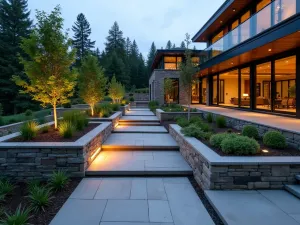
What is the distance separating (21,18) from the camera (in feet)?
109

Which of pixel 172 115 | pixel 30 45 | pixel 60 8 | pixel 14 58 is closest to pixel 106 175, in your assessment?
pixel 30 45

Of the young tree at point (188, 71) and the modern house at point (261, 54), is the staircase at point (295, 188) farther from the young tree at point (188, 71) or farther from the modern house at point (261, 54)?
the young tree at point (188, 71)

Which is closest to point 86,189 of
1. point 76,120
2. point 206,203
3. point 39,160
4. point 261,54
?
point 39,160

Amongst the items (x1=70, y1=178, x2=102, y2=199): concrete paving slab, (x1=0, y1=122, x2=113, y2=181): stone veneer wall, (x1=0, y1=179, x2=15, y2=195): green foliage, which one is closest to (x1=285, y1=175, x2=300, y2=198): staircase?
(x1=70, y1=178, x2=102, y2=199): concrete paving slab

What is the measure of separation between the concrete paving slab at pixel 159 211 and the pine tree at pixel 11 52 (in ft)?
103

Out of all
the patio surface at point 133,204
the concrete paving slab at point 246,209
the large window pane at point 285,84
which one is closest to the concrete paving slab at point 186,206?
the patio surface at point 133,204

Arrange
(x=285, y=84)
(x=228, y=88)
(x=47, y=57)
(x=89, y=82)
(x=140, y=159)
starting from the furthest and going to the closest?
(x=228, y=88) → (x=89, y=82) → (x=285, y=84) → (x=47, y=57) → (x=140, y=159)

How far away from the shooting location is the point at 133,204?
160 inches

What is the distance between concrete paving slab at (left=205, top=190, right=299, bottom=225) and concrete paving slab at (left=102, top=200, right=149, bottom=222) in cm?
113

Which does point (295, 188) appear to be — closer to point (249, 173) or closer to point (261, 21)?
point (249, 173)

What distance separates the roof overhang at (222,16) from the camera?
47.3 feet

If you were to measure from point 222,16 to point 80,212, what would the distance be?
1613 cm

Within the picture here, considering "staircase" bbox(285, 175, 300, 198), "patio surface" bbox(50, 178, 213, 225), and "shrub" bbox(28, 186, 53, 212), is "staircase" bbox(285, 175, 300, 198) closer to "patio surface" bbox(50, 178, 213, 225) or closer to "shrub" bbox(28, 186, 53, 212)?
"patio surface" bbox(50, 178, 213, 225)

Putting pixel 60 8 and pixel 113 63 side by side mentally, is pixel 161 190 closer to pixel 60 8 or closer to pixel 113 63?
pixel 60 8
